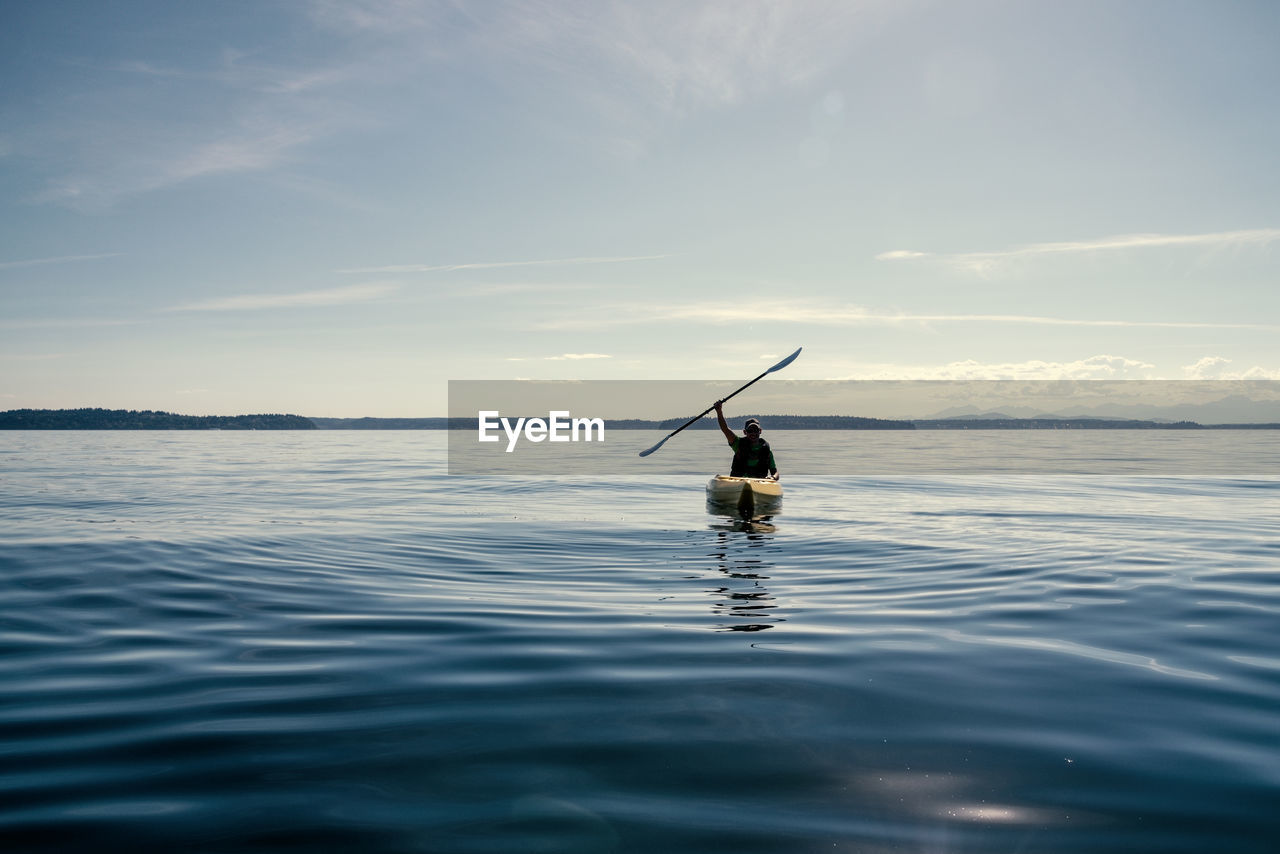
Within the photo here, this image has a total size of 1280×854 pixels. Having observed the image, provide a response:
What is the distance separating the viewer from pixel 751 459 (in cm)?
1894

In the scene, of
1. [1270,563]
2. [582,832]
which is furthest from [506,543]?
[1270,563]

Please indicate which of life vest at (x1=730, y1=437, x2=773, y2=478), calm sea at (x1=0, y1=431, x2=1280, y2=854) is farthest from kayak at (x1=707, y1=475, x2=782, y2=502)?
calm sea at (x1=0, y1=431, x2=1280, y2=854)

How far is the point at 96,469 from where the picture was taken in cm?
3366

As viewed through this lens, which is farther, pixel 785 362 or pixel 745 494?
pixel 785 362

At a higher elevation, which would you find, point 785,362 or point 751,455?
point 785,362

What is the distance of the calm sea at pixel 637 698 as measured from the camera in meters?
3.57

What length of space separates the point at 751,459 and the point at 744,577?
8832 millimetres

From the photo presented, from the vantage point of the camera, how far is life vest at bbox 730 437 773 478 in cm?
1892

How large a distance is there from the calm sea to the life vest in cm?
625

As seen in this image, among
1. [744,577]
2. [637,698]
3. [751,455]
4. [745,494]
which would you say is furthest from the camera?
[751,455]

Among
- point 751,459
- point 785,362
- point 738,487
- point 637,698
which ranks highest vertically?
point 785,362

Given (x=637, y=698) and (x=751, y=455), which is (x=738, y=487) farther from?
(x=637, y=698)

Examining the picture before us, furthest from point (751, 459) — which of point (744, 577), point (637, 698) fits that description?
point (637, 698)

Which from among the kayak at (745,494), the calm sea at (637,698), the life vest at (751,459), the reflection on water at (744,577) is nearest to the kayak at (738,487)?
the kayak at (745,494)
